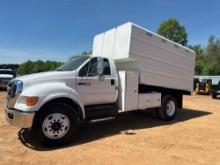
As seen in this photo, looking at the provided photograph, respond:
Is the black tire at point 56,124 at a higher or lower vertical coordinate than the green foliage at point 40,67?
lower

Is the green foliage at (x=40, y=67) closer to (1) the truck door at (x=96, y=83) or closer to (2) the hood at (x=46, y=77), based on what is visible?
(2) the hood at (x=46, y=77)

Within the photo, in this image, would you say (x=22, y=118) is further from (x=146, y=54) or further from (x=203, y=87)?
(x=203, y=87)

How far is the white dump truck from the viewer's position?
5336 mm

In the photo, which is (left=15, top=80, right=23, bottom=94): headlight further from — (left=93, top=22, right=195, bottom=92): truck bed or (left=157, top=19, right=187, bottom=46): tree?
(left=157, top=19, right=187, bottom=46): tree

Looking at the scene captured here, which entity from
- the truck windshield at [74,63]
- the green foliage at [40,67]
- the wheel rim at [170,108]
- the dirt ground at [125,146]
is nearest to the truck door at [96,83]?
the truck windshield at [74,63]

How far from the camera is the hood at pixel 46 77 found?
5401 mm

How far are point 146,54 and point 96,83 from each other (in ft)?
7.25

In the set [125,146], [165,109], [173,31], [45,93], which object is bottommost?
[125,146]

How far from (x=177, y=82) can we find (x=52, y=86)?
530 cm

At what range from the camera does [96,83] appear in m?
6.38

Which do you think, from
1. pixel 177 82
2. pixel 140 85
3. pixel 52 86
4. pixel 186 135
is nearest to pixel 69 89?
pixel 52 86

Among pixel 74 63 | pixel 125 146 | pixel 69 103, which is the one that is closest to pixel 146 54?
pixel 74 63

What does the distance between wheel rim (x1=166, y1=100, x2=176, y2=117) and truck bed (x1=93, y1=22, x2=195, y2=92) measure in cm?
62

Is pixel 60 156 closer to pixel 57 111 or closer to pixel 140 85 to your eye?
pixel 57 111
